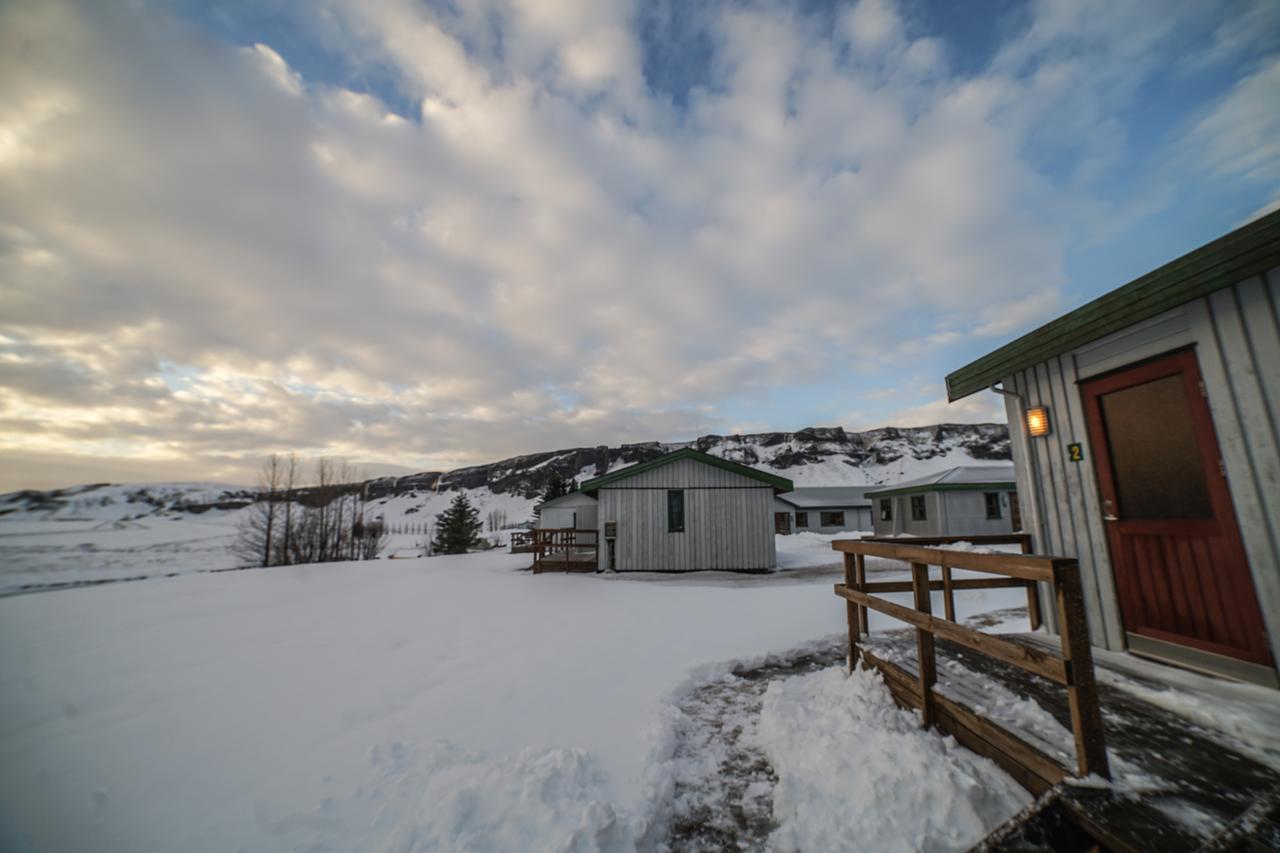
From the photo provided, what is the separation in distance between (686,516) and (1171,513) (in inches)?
447

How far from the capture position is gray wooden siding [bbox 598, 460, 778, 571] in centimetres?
1412

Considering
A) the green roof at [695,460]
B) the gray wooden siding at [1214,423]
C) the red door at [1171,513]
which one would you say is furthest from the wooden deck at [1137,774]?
the green roof at [695,460]

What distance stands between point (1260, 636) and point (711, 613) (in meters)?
5.70

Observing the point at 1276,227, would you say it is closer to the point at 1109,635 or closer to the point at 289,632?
the point at 1109,635

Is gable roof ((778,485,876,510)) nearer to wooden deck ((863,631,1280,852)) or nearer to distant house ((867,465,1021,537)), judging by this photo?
distant house ((867,465,1021,537))

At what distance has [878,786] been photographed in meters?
2.49

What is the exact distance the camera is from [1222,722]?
2.58 metres

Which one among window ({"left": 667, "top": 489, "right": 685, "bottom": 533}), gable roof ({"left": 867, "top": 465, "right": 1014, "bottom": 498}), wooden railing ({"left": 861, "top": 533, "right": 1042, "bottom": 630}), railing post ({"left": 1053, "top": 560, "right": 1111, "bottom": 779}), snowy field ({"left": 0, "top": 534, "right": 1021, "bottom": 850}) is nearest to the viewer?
railing post ({"left": 1053, "top": 560, "right": 1111, "bottom": 779})

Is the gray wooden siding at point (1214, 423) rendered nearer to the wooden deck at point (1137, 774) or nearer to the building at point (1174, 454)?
the building at point (1174, 454)

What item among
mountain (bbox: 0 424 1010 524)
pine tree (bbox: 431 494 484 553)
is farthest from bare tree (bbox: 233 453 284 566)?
mountain (bbox: 0 424 1010 524)

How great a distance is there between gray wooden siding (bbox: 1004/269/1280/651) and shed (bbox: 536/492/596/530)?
19.8 metres

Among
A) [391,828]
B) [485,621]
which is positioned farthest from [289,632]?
[391,828]

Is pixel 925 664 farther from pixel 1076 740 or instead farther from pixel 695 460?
pixel 695 460

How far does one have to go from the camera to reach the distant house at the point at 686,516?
14133mm
